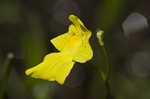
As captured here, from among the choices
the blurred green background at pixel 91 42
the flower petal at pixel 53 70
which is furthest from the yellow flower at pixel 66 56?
the blurred green background at pixel 91 42

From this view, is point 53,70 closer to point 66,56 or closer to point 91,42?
point 66,56

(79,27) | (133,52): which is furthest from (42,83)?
(133,52)

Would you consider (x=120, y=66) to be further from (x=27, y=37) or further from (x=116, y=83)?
(x=27, y=37)

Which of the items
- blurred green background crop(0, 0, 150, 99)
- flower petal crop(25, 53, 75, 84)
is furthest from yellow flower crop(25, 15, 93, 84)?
blurred green background crop(0, 0, 150, 99)

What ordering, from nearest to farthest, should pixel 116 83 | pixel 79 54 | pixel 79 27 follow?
pixel 79 54 < pixel 79 27 < pixel 116 83

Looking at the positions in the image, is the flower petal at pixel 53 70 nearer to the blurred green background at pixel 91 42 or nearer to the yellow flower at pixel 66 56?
the yellow flower at pixel 66 56

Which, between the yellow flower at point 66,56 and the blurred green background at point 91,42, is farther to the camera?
the blurred green background at point 91,42
